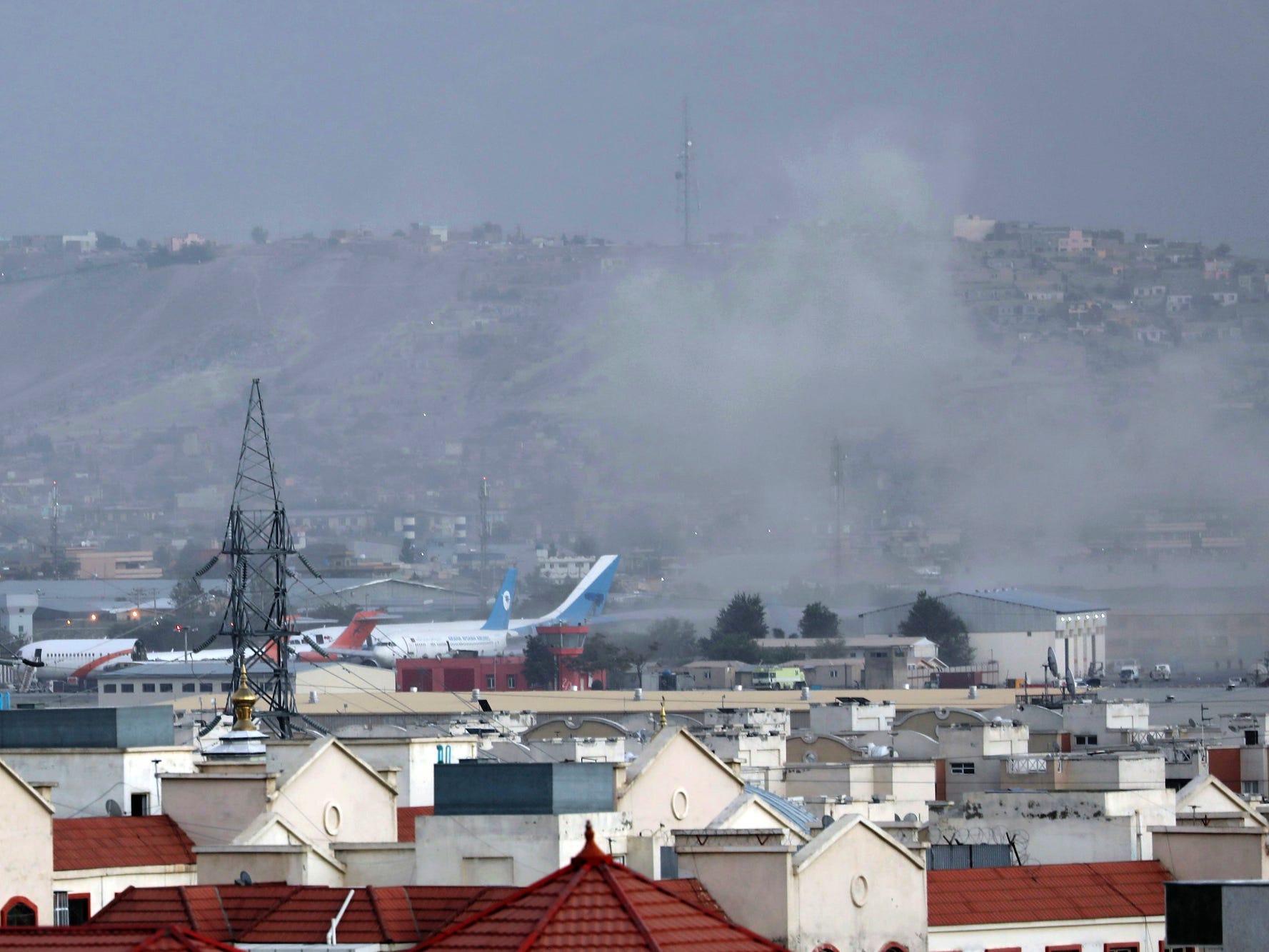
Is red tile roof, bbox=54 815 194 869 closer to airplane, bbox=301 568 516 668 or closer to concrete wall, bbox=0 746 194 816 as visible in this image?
concrete wall, bbox=0 746 194 816

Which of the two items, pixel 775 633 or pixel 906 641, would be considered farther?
pixel 775 633

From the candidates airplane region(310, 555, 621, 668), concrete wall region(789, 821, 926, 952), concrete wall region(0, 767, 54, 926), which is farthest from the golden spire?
airplane region(310, 555, 621, 668)

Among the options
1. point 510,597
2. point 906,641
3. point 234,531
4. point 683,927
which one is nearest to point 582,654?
point 906,641

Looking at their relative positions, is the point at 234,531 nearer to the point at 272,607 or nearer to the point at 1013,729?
the point at 272,607

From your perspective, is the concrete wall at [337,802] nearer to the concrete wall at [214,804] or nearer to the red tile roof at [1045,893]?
the concrete wall at [214,804]

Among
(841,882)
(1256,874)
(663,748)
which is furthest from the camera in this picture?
(663,748)
